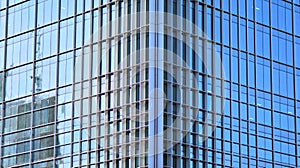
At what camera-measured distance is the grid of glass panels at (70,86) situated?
67.8 metres

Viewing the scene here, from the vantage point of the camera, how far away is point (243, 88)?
7462 cm

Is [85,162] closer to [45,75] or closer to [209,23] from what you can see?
[45,75]

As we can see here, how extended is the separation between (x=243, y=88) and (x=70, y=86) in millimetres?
13322

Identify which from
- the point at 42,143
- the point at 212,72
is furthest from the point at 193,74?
the point at 42,143

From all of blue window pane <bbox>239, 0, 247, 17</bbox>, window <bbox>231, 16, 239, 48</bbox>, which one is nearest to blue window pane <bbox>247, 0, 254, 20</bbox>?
blue window pane <bbox>239, 0, 247, 17</bbox>

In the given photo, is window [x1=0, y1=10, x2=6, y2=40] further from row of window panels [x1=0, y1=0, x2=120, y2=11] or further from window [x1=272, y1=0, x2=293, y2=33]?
window [x1=272, y1=0, x2=293, y2=33]

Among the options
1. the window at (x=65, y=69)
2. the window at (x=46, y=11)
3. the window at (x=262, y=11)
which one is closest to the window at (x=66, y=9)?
the window at (x=46, y=11)

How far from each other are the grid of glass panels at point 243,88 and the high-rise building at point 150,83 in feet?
0.31

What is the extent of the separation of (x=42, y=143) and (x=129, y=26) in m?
12.4

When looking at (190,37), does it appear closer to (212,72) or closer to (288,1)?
(212,72)

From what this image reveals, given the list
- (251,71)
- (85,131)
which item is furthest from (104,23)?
(251,71)

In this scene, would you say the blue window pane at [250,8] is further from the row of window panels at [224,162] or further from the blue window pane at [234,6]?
the row of window panels at [224,162]

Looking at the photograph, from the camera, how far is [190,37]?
7000cm

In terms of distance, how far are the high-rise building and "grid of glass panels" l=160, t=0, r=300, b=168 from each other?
0.31 ft
